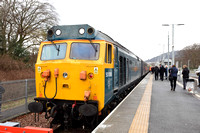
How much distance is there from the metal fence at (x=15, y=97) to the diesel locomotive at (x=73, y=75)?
2521 millimetres

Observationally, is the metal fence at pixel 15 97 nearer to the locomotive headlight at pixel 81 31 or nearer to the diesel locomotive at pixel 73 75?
the diesel locomotive at pixel 73 75

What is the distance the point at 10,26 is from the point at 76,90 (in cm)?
1967

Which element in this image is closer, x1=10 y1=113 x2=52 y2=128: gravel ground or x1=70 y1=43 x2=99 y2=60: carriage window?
x1=70 y1=43 x2=99 y2=60: carriage window

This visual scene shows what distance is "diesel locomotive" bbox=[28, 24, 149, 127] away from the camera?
5598mm

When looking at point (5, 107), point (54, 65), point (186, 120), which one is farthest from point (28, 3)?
point (186, 120)

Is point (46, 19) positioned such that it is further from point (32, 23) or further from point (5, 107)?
point (5, 107)

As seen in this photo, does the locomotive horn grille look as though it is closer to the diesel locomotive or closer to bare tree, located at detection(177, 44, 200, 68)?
the diesel locomotive

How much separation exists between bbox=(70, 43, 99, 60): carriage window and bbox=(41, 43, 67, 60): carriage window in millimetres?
285

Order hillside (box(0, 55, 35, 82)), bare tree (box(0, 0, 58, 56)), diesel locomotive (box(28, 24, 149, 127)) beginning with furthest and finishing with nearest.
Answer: bare tree (box(0, 0, 58, 56)) → hillside (box(0, 55, 35, 82)) → diesel locomotive (box(28, 24, 149, 127))

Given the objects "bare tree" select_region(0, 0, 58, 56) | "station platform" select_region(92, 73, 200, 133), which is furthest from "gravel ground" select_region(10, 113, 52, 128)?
"bare tree" select_region(0, 0, 58, 56)

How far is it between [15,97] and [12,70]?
12.7m

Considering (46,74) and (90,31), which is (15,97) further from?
(90,31)

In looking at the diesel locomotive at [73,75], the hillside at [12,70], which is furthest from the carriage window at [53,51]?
the hillside at [12,70]

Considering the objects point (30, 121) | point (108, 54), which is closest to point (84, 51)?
point (108, 54)
